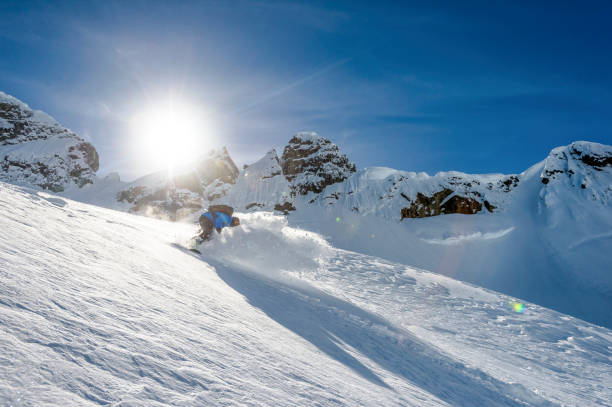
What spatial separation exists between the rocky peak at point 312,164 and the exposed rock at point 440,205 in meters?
23.5

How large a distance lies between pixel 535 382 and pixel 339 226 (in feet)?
109

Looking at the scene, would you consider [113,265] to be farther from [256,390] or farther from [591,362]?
[591,362]

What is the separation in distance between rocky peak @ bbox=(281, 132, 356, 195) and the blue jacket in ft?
153

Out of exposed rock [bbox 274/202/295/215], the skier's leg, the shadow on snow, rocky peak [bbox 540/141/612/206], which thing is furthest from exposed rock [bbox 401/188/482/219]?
the shadow on snow

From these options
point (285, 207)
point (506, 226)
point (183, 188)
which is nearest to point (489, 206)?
point (506, 226)

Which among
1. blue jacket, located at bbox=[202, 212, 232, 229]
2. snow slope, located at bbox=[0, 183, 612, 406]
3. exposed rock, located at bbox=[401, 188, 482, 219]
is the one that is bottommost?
snow slope, located at bbox=[0, 183, 612, 406]

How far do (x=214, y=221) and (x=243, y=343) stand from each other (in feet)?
25.8

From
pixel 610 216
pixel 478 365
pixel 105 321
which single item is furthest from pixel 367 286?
pixel 610 216

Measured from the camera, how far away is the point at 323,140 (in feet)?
227

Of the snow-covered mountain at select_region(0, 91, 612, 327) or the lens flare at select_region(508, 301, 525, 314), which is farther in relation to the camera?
the snow-covered mountain at select_region(0, 91, 612, 327)

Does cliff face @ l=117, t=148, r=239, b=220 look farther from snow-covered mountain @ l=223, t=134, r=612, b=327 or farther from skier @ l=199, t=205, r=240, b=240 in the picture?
skier @ l=199, t=205, r=240, b=240

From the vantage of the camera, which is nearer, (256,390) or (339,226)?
(256,390)

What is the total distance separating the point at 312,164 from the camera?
212 ft

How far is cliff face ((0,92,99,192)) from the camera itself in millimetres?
129750
